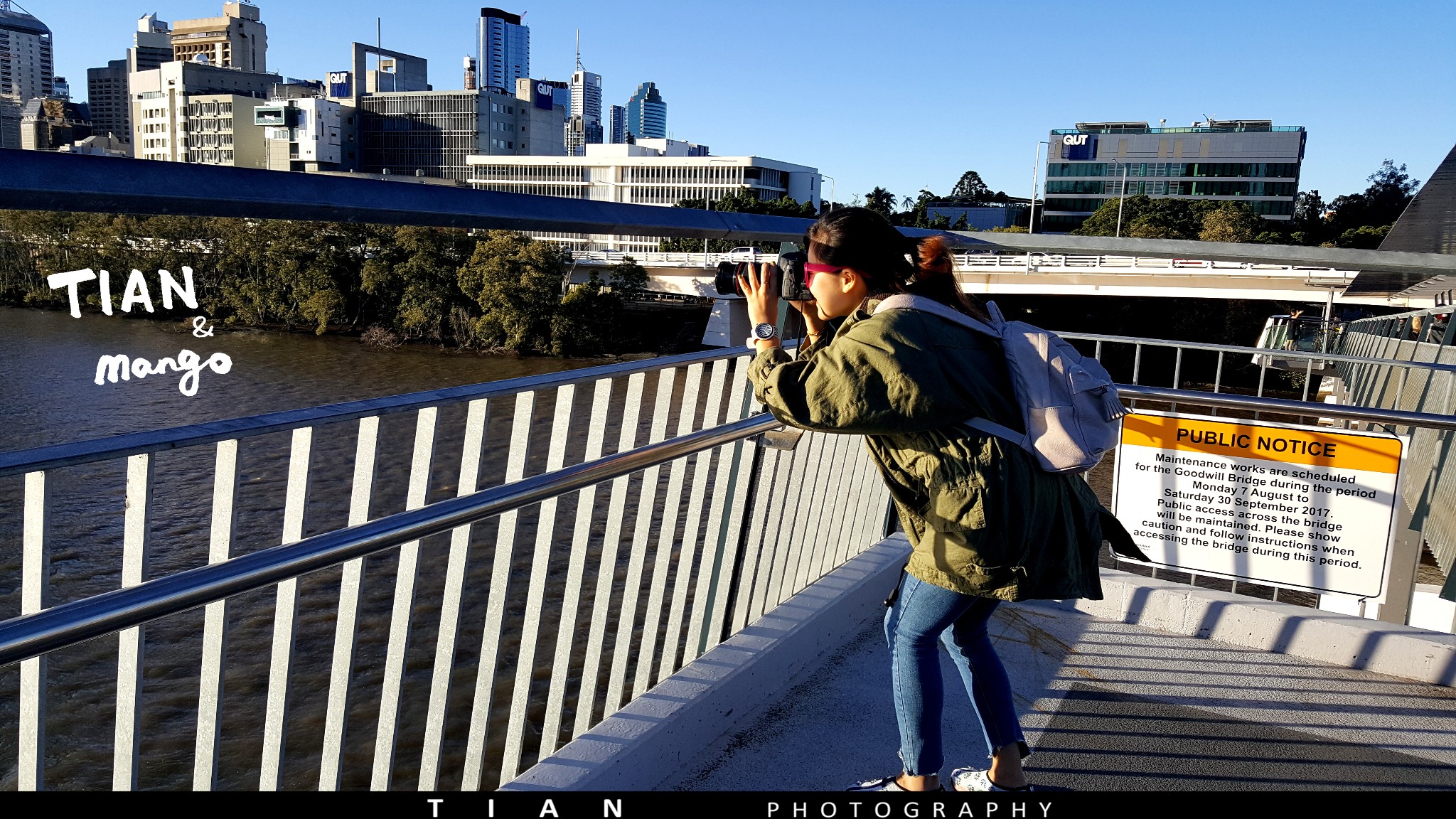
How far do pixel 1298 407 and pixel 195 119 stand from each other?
489 ft

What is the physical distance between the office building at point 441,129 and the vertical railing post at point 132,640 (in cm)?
12969

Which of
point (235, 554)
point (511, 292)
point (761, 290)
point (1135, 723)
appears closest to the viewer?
point (761, 290)

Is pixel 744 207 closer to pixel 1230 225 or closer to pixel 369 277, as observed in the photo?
pixel 1230 225

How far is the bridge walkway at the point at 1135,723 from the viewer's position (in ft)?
9.52

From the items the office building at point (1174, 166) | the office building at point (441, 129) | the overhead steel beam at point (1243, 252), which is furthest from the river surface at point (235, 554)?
the office building at point (441, 129)

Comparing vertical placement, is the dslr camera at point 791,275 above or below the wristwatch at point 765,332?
above

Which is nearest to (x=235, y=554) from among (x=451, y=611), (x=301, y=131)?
(x=451, y=611)

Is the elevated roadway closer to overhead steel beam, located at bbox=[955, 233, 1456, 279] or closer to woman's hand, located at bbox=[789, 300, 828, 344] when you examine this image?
overhead steel beam, located at bbox=[955, 233, 1456, 279]

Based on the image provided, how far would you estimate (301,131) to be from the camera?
124500mm

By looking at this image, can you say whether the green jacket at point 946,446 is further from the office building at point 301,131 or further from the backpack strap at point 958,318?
Result: the office building at point 301,131

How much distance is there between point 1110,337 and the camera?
5129mm

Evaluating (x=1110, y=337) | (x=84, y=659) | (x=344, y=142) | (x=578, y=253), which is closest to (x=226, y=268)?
(x=578, y=253)

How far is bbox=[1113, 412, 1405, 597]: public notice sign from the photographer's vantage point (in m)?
3.98

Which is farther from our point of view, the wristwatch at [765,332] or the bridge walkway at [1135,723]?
the bridge walkway at [1135,723]
